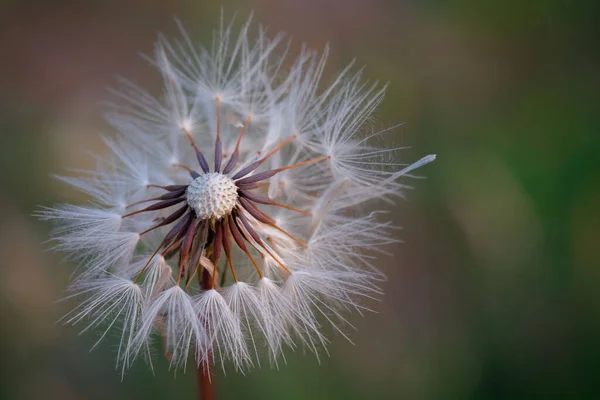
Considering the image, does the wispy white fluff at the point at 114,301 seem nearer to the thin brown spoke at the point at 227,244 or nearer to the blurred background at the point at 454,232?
the thin brown spoke at the point at 227,244

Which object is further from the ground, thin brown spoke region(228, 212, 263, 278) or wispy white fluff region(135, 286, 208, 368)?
thin brown spoke region(228, 212, 263, 278)

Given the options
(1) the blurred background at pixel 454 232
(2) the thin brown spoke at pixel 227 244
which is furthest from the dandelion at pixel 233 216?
(1) the blurred background at pixel 454 232

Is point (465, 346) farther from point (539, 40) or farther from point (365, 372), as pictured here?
point (539, 40)

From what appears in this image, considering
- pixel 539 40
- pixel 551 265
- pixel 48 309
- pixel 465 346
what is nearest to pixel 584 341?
pixel 551 265

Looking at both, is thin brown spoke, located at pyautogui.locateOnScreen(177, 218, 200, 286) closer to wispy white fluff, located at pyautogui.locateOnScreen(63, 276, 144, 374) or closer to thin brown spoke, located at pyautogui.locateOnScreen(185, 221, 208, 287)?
thin brown spoke, located at pyautogui.locateOnScreen(185, 221, 208, 287)

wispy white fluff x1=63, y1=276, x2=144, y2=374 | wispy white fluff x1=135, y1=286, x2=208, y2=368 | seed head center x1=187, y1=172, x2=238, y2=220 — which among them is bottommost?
wispy white fluff x1=135, y1=286, x2=208, y2=368

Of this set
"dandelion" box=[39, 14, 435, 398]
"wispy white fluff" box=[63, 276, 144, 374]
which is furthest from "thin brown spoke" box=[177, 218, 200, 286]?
"wispy white fluff" box=[63, 276, 144, 374]

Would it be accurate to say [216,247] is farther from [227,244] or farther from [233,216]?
[233,216]
